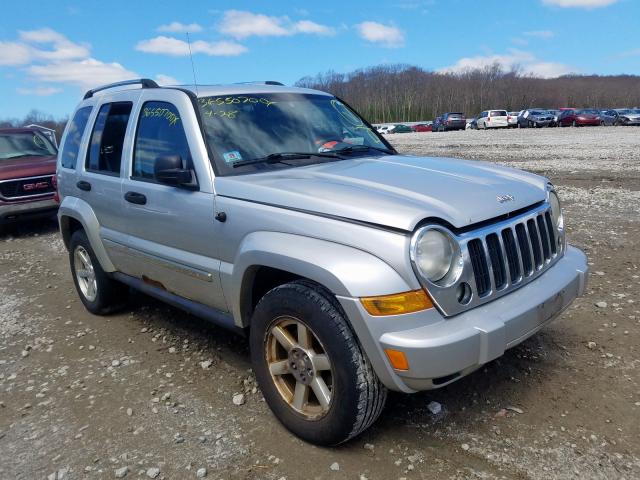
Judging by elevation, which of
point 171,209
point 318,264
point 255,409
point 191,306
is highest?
point 171,209

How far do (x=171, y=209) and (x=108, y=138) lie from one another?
1379 mm

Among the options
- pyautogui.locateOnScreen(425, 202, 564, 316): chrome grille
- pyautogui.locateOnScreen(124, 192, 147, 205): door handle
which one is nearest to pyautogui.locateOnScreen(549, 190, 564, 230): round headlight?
pyautogui.locateOnScreen(425, 202, 564, 316): chrome grille

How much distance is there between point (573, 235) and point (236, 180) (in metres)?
5.14

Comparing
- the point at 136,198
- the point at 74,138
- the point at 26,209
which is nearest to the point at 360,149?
the point at 136,198

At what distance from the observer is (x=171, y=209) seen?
138 inches

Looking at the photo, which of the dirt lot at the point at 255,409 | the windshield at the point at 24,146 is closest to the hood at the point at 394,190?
the dirt lot at the point at 255,409

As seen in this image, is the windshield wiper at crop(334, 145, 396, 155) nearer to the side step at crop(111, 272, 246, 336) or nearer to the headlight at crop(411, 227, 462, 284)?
the side step at crop(111, 272, 246, 336)

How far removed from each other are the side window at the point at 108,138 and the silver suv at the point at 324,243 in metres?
0.03

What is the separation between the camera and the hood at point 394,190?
101 inches

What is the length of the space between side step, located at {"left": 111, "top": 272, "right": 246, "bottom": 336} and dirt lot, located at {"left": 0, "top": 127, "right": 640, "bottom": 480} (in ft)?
1.62

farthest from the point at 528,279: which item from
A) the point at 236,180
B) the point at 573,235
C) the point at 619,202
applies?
the point at 619,202

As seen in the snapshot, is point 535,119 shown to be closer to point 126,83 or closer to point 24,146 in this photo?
point 24,146

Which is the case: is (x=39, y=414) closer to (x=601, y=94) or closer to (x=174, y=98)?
(x=174, y=98)

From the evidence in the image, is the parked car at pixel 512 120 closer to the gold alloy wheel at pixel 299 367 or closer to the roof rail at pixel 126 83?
the roof rail at pixel 126 83
